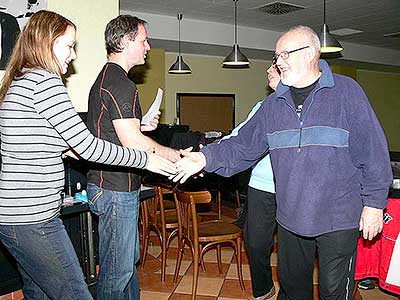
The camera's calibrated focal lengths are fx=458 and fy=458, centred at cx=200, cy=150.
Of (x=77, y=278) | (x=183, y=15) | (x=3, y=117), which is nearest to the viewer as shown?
(x=3, y=117)

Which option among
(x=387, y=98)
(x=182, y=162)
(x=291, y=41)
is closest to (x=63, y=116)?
(x=182, y=162)

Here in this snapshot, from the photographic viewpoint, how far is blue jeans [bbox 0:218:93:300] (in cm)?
166

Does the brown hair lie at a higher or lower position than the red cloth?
higher

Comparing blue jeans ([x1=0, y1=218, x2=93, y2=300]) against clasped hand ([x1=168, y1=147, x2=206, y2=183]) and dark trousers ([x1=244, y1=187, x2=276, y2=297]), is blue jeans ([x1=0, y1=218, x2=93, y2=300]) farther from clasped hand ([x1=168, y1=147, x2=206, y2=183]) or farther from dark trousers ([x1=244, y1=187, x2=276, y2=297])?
dark trousers ([x1=244, y1=187, x2=276, y2=297])

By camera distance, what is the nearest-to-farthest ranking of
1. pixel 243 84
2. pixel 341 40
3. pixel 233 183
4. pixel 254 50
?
pixel 233 183, pixel 254 50, pixel 341 40, pixel 243 84

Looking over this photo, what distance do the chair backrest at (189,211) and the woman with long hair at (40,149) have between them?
3.88ft

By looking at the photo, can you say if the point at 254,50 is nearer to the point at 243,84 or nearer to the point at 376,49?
the point at 243,84

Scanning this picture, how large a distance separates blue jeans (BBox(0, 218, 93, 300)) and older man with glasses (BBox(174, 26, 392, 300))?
964 millimetres

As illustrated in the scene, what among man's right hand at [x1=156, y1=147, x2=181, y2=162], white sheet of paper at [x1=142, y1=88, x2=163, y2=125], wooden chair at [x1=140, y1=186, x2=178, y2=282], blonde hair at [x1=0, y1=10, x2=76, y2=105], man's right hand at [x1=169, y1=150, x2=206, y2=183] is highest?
blonde hair at [x1=0, y1=10, x2=76, y2=105]

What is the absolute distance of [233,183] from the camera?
220 inches

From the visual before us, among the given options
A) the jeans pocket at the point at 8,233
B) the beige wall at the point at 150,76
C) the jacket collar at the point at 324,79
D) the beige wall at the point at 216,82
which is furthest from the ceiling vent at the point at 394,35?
the jeans pocket at the point at 8,233

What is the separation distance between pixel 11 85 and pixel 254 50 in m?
7.39

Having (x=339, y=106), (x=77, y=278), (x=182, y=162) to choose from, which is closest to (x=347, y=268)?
(x=339, y=106)

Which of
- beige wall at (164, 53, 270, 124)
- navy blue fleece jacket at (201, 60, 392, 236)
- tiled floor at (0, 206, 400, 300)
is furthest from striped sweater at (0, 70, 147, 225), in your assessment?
beige wall at (164, 53, 270, 124)
